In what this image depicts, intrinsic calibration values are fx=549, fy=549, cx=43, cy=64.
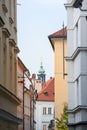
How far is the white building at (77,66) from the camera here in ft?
84.8

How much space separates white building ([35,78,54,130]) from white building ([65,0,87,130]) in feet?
271

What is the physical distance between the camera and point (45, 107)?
375ft

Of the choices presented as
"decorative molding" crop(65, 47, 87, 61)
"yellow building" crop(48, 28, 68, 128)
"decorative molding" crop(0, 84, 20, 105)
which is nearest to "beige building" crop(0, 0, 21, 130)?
"decorative molding" crop(0, 84, 20, 105)

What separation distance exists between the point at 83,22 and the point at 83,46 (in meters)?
1.17

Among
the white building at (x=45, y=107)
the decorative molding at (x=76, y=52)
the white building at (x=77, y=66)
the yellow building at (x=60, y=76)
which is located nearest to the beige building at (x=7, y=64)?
the decorative molding at (x=76, y=52)

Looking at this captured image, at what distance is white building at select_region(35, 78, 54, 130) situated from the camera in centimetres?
11262

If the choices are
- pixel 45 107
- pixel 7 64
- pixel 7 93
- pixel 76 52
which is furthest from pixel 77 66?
pixel 45 107

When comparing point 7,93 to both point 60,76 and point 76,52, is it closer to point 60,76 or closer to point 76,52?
point 76,52

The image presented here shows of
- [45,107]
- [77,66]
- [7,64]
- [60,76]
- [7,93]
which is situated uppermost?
[45,107]

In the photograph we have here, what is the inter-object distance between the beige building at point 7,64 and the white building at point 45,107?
85.0 m

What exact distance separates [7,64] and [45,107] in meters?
91.0

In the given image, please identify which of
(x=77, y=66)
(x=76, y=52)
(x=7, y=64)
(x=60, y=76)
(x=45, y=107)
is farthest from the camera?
(x=45, y=107)

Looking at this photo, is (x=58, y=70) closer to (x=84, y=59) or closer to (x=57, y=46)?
(x=57, y=46)

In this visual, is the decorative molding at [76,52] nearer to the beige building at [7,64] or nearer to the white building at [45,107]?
the beige building at [7,64]
